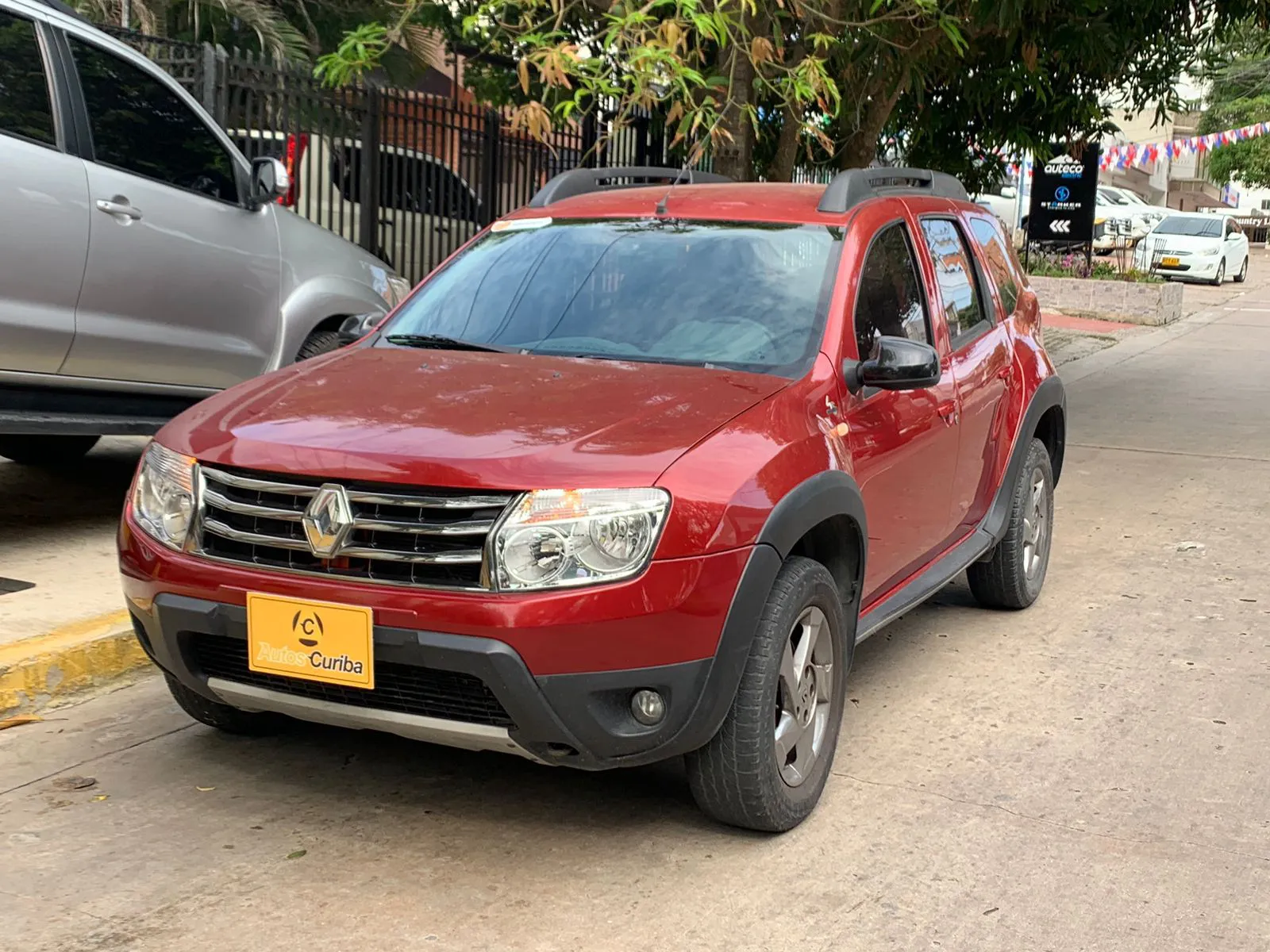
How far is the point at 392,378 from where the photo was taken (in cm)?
415

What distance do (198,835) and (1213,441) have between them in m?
9.28

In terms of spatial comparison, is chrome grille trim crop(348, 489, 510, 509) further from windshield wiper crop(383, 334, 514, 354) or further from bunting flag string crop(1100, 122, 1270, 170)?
bunting flag string crop(1100, 122, 1270, 170)

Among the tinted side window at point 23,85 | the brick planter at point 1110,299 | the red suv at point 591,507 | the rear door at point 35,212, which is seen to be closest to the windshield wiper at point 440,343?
the red suv at point 591,507

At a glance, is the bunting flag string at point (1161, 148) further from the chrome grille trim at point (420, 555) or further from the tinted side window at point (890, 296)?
the chrome grille trim at point (420, 555)

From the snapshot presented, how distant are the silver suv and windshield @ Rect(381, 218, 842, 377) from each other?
182 centimetres

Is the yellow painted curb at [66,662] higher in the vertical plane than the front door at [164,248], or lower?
lower

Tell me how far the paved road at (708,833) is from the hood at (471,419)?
0.98m

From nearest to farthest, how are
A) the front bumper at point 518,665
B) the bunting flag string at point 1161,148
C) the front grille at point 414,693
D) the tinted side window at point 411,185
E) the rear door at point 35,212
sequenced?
the front bumper at point 518,665
the front grille at point 414,693
the rear door at point 35,212
the tinted side window at point 411,185
the bunting flag string at point 1161,148

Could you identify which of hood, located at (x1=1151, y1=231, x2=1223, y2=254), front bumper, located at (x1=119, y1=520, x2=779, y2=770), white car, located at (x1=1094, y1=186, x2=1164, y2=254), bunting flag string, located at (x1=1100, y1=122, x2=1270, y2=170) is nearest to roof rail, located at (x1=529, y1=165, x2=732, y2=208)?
front bumper, located at (x1=119, y1=520, x2=779, y2=770)

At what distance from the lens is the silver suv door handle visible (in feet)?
19.9

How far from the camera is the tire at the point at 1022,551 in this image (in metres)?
5.93

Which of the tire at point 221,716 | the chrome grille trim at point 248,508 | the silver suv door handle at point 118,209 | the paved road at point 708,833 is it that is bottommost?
the paved road at point 708,833

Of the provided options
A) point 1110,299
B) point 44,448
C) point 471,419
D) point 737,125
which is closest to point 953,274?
point 471,419

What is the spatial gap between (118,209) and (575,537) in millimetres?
3652
